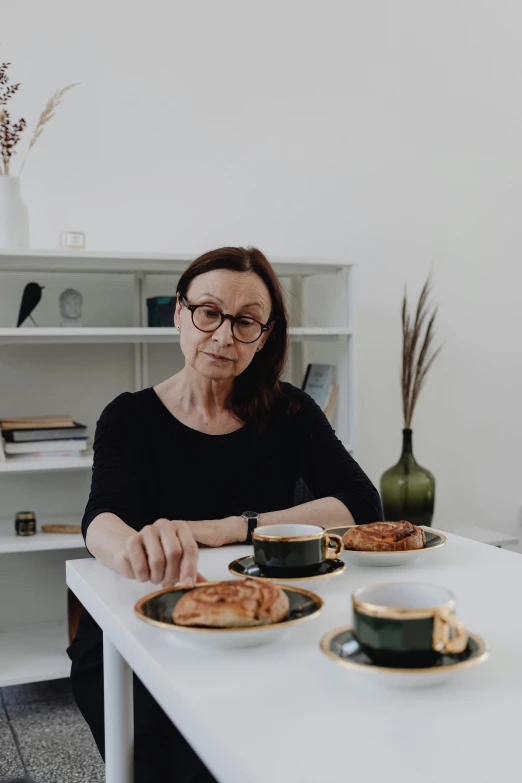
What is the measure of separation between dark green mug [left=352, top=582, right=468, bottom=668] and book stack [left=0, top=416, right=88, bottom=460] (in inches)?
75.4

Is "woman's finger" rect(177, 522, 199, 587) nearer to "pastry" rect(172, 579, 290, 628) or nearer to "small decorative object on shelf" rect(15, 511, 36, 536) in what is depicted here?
"pastry" rect(172, 579, 290, 628)

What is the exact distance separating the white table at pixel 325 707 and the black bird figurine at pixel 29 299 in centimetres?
173

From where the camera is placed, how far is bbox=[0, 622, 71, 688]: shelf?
2381 millimetres

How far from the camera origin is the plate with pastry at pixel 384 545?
1.12 m

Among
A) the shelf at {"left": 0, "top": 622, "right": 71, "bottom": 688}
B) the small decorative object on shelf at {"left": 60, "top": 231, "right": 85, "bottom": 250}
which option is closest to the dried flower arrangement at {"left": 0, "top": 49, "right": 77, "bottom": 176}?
the small decorative object on shelf at {"left": 60, "top": 231, "right": 85, "bottom": 250}

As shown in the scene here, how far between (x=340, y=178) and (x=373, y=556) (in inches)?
88.8

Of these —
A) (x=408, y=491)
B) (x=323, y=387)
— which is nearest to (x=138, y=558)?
(x=323, y=387)

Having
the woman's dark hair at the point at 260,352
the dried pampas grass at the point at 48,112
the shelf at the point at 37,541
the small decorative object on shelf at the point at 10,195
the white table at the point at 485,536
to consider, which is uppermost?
the dried pampas grass at the point at 48,112

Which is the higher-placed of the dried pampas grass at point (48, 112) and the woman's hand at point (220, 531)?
the dried pampas grass at point (48, 112)

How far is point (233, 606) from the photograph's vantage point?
781 millimetres

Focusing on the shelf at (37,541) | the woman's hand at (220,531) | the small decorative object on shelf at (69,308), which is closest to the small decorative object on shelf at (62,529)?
the shelf at (37,541)

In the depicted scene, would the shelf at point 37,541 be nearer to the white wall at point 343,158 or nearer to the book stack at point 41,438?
the book stack at point 41,438

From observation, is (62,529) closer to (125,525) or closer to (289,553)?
(125,525)

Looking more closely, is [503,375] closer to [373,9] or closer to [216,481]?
[373,9]
